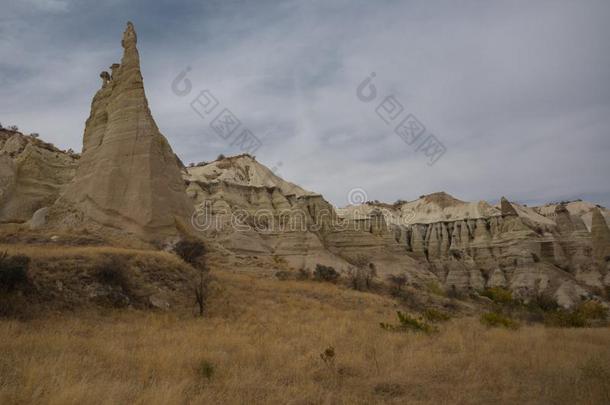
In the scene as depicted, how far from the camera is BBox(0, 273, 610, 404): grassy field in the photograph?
5.43 m

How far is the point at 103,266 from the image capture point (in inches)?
499

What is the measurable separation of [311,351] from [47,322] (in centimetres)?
582

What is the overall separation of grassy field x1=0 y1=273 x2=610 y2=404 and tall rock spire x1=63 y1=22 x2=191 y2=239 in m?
9.36

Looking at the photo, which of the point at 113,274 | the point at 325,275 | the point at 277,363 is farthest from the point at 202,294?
the point at 325,275

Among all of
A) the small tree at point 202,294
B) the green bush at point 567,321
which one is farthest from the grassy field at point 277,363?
the green bush at point 567,321

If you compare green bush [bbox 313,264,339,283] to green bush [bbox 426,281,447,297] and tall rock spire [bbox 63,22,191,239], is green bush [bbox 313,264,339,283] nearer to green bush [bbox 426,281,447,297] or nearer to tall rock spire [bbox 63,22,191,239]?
green bush [bbox 426,281,447,297]

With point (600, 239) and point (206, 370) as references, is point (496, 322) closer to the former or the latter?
point (206, 370)

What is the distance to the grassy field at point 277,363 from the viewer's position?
5.43m

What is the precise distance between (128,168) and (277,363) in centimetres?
1659

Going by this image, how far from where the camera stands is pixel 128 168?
21.2m

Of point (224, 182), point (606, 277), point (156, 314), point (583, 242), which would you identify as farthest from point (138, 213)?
point (583, 242)

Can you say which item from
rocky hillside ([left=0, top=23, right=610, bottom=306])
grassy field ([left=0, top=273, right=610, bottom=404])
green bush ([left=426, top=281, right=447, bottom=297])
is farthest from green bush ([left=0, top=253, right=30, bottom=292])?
green bush ([left=426, top=281, right=447, bottom=297])

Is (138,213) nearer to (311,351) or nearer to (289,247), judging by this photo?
(311,351)

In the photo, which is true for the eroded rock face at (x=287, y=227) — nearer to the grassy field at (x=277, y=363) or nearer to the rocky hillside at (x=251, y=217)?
the rocky hillside at (x=251, y=217)
